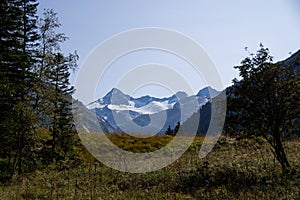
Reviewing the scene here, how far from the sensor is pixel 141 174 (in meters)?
12.3

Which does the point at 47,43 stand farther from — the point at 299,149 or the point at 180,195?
the point at 299,149

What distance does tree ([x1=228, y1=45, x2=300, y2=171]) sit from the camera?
10039 millimetres

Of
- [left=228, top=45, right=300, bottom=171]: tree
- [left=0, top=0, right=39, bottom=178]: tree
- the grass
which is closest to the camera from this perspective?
the grass

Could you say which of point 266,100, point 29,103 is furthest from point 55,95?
point 266,100

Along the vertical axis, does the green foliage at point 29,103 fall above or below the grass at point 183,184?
above

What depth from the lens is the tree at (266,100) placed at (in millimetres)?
10039

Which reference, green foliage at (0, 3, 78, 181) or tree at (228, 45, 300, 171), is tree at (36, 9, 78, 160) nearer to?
green foliage at (0, 3, 78, 181)

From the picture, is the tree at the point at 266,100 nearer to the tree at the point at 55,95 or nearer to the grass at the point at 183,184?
the grass at the point at 183,184

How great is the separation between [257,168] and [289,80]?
3091 mm

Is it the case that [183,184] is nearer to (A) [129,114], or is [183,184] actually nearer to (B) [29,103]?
(B) [29,103]

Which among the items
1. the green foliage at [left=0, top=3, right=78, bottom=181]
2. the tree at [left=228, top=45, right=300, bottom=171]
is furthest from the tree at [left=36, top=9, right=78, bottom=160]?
the tree at [left=228, top=45, right=300, bottom=171]

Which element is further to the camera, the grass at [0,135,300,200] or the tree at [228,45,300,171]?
the tree at [228,45,300,171]

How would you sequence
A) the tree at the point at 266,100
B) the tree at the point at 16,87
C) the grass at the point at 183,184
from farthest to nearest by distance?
the tree at the point at 16,87 < the tree at the point at 266,100 < the grass at the point at 183,184

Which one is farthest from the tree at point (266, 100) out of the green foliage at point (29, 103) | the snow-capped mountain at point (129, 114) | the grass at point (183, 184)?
the green foliage at point (29, 103)
